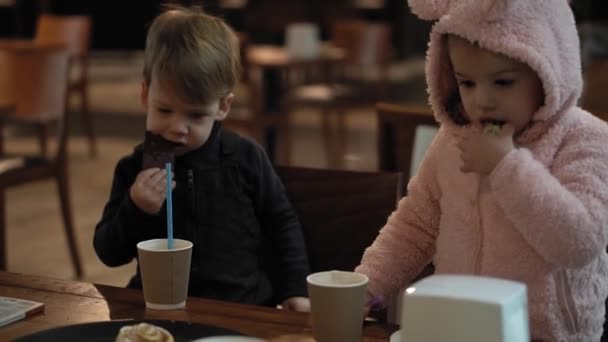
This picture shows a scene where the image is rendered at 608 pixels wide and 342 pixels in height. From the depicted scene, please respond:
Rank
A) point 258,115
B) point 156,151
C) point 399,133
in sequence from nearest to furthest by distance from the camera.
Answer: point 156,151 → point 399,133 → point 258,115

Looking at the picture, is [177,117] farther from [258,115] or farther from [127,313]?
[258,115]

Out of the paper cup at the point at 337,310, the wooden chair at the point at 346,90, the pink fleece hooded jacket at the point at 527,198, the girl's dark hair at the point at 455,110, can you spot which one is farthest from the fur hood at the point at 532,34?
the wooden chair at the point at 346,90

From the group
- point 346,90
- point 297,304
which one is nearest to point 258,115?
point 346,90

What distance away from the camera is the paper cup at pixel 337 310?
1.22 metres

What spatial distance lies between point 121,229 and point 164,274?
0.38 meters

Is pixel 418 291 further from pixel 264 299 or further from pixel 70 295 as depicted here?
pixel 264 299

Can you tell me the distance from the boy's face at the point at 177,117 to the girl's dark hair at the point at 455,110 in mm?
485

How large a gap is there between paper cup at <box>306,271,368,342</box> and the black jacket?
0.59m

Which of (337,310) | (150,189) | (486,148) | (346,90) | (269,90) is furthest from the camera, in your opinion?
(346,90)

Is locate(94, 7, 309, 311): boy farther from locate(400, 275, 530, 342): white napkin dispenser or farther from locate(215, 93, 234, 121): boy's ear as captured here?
locate(400, 275, 530, 342): white napkin dispenser

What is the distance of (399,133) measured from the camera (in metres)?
2.28

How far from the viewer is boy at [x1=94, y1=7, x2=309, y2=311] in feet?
5.89

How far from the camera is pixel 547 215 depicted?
4.21 feet

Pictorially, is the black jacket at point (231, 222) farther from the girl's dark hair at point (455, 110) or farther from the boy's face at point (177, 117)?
the girl's dark hair at point (455, 110)
